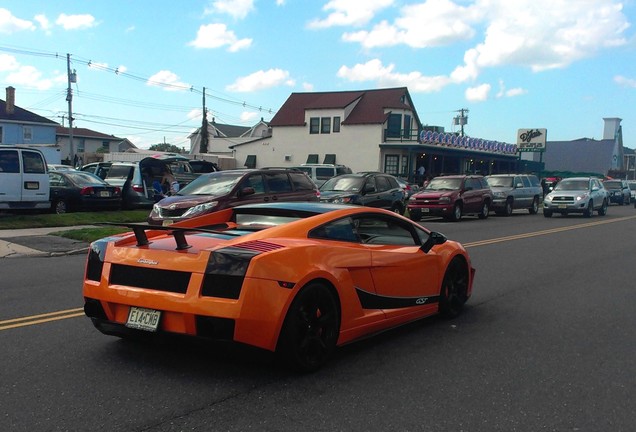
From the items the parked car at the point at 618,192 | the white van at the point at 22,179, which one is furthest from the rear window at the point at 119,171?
the parked car at the point at 618,192

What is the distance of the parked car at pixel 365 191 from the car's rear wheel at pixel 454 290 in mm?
10083

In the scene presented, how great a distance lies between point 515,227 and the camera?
19453 mm

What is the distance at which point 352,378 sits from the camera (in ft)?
15.0

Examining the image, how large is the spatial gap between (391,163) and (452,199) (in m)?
25.5

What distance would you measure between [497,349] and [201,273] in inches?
118

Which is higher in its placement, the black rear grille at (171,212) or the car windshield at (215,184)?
the car windshield at (215,184)

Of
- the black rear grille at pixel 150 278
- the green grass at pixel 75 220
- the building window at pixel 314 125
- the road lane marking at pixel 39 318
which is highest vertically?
the building window at pixel 314 125

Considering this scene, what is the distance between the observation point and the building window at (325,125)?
49031 mm

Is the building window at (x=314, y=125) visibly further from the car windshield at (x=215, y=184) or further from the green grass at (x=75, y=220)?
the car windshield at (x=215, y=184)

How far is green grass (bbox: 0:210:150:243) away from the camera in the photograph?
44.3 ft

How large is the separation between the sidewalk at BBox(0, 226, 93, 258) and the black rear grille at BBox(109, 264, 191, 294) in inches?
297

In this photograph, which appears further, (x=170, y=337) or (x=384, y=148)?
(x=384, y=148)

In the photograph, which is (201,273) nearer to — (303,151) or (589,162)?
(303,151)

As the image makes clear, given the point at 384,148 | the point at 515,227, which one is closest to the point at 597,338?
the point at 515,227
